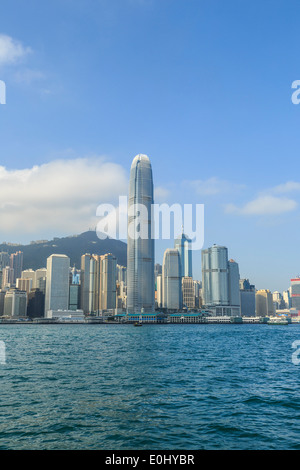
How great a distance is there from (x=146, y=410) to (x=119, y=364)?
26.3 meters

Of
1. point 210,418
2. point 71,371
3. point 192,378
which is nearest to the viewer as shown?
point 210,418

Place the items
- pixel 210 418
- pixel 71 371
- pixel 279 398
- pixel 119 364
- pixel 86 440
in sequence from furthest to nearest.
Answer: pixel 119 364, pixel 71 371, pixel 279 398, pixel 210 418, pixel 86 440

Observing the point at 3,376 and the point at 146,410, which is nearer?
the point at 146,410

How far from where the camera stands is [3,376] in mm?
44094

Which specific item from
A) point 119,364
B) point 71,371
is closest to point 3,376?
point 71,371

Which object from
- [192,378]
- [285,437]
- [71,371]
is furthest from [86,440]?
[71,371]

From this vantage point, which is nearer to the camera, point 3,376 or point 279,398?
point 279,398

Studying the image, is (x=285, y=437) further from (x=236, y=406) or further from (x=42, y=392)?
(x=42, y=392)

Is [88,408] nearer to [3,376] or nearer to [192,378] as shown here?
[192,378]

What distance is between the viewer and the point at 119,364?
54500mm
